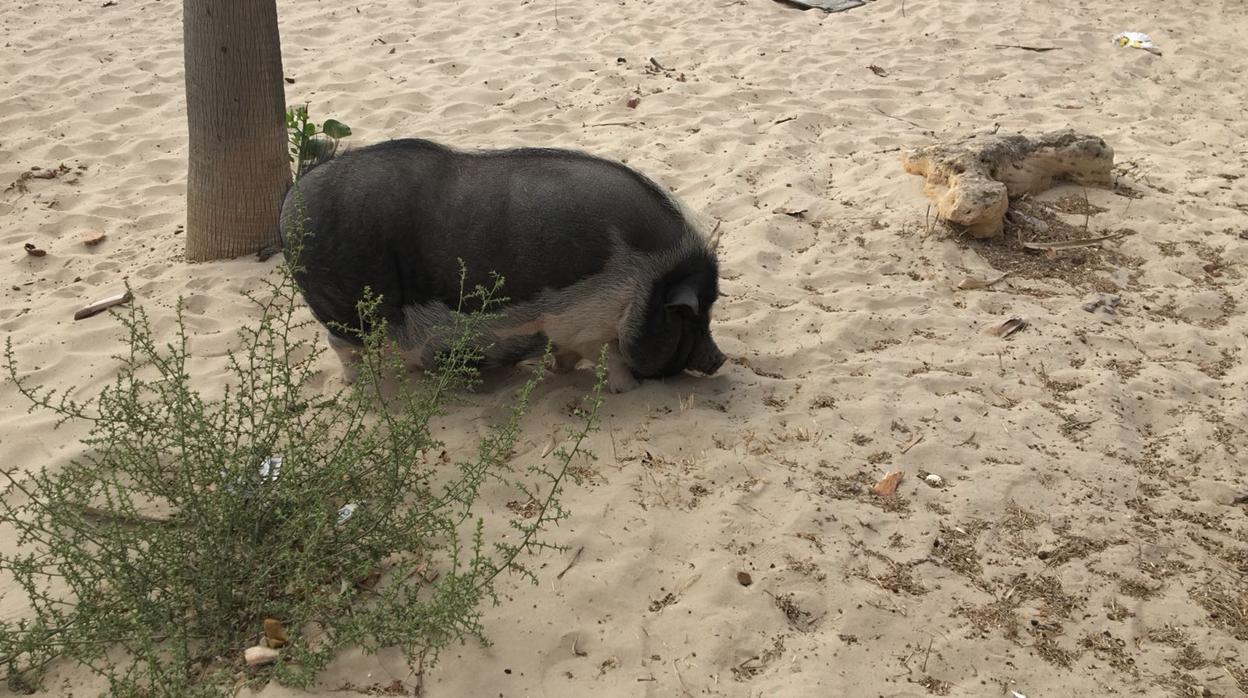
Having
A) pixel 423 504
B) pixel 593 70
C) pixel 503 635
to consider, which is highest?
pixel 593 70

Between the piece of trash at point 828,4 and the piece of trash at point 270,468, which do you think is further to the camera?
the piece of trash at point 828,4

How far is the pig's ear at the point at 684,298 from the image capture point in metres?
4.07

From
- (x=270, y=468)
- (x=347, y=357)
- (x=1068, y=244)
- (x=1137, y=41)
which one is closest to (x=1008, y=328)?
(x=1068, y=244)

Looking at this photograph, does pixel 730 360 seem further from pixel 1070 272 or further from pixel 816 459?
pixel 1070 272

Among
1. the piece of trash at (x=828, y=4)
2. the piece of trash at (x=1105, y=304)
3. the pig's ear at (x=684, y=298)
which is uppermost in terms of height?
the piece of trash at (x=828, y=4)

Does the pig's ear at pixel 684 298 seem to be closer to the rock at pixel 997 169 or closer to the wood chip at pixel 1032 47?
the rock at pixel 997 169

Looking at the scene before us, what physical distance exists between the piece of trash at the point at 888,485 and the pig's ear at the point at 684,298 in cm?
100

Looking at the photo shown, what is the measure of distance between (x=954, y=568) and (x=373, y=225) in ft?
8.38

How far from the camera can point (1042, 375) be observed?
4566mm

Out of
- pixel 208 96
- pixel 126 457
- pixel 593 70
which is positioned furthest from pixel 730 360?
pixel 593 70

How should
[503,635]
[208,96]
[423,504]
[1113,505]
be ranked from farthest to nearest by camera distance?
1. [208,96]
2. [1113,505]
3. [423,504]
4. [503,635]

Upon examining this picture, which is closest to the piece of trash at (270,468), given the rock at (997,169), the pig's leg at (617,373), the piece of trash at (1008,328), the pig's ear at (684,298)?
the pig's leg at (617,373)

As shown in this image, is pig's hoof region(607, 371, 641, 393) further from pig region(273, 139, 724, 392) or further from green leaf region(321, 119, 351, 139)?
green leaf region(321, 119, 351, 139)

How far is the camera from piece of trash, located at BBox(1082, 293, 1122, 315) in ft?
16.6
